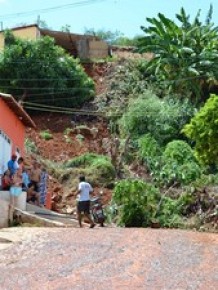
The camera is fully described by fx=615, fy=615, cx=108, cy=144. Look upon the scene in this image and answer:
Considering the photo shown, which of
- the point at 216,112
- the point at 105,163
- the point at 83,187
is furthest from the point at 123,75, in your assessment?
the point at 83,187

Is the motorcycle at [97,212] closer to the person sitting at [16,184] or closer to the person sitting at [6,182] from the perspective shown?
the person sitting at [16,184]

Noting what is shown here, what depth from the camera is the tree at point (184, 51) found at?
36.9m

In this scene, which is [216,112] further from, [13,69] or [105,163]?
[13,69]

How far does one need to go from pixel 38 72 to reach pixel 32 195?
53.9 ft

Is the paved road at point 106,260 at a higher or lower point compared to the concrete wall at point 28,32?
lower

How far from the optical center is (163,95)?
1561 inches

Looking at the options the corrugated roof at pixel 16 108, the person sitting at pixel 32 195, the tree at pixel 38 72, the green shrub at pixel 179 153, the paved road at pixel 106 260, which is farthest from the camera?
the tree at pixel 38 72

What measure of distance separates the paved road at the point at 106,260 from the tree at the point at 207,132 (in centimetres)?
891

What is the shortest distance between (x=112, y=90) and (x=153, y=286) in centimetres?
3147

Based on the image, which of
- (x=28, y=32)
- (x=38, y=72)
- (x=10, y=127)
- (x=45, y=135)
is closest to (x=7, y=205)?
(x=10, y=127)

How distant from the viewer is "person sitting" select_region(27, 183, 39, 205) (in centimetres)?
2271

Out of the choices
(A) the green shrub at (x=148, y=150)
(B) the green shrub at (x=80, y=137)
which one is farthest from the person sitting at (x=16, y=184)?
(B) the green shrub at (x=80, y=137)

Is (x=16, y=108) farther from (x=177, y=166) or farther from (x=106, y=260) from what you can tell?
(x=106, y=260)

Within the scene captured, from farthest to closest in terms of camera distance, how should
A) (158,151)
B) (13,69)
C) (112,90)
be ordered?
(112,90)
(13,69)
(158,151)
